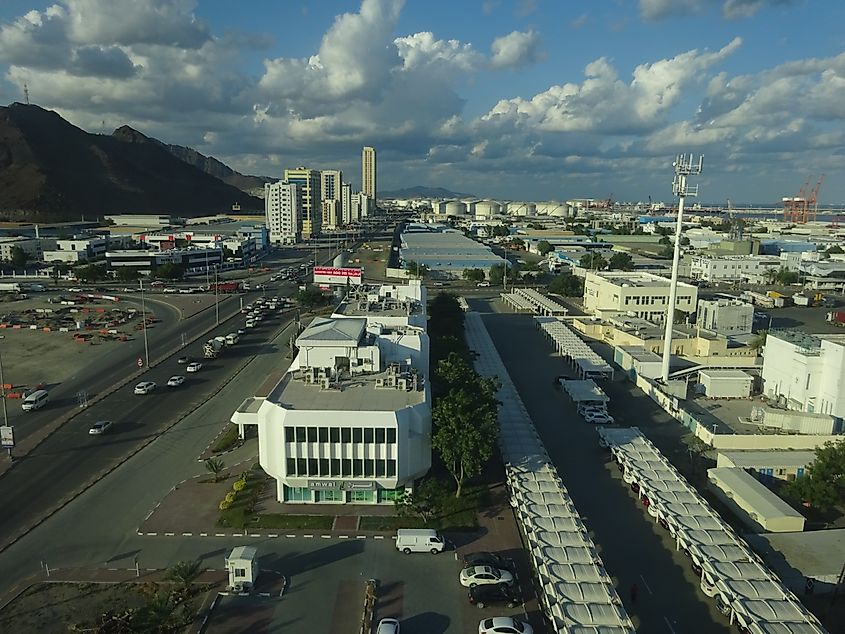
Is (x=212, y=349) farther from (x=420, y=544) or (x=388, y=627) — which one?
(x=388, y=627)

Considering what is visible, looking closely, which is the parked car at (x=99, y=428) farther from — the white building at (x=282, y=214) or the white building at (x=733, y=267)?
the white building at (x=282, y=214)

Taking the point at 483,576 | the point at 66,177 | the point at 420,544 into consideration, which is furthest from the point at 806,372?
the point at 66,177

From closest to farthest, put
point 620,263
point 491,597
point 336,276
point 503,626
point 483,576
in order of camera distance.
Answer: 1. point 503,626
2. point 491,597
3. point 483,576
4. point 336,276
5. point 620,263

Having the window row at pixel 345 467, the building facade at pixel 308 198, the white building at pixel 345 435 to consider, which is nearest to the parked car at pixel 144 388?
the white building at pixel 345 435

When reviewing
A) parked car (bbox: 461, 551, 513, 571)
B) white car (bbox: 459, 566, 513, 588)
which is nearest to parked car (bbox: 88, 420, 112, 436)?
parked car (bbox: 461, 551, 513, 571)

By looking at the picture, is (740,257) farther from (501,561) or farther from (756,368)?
(501,561)

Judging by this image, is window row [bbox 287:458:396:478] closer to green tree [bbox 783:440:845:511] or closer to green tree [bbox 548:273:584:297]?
green tree [bbox 783:440:845:511]
